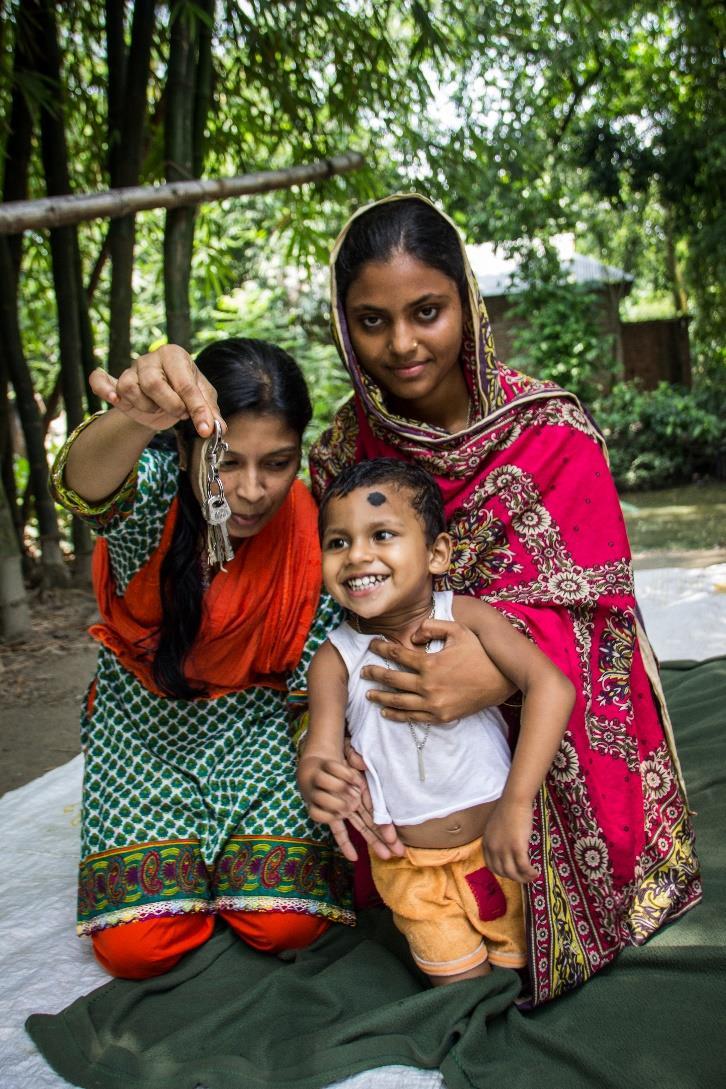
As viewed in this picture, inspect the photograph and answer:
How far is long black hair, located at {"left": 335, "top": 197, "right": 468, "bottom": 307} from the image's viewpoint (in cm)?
203

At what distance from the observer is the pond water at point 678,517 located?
7.79 m

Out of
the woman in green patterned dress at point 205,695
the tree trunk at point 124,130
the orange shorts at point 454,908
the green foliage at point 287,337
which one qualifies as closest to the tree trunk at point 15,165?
the tree trunk at point 124,130

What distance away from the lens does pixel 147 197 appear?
4.07m

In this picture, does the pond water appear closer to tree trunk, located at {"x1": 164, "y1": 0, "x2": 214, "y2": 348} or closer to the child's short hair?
tree trunk, located at {"x1": 164, "y1": 0, "x2": 214, "y2": 348}

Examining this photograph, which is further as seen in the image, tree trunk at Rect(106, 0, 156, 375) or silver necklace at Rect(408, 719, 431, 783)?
tree trunk at Rect(106, 0, 156, 375)

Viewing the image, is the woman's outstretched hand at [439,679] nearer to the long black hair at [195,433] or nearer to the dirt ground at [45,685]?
the long black hair at [195,433]

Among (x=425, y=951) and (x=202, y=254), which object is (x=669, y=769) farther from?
(x=202, y=254)

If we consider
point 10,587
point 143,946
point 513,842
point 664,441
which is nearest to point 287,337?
point 10,587

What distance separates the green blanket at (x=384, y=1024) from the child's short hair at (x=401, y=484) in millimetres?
873

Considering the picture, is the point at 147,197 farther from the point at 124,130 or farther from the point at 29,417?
the point at 29,417

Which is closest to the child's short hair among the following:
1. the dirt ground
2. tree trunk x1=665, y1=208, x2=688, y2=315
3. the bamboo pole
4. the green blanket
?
the green blanket

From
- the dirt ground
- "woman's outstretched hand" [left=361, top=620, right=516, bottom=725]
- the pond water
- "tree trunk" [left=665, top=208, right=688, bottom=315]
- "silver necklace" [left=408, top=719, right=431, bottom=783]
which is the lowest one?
the dirt ground

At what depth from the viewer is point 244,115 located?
5.88 metres

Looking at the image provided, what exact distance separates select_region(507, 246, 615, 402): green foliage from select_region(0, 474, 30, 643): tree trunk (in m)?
8.67
